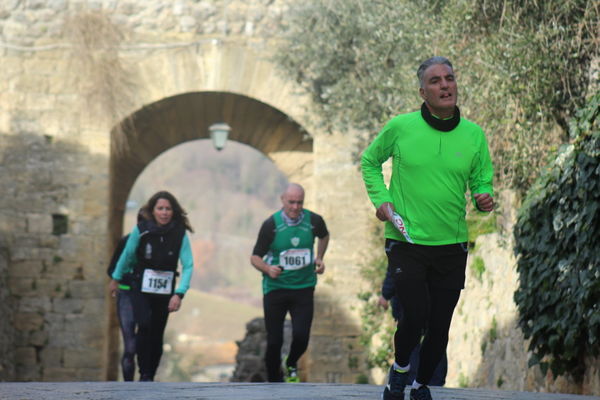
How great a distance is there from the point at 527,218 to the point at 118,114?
702cm

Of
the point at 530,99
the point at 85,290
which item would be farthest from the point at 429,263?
the point at 85,290

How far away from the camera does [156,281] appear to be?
7598 mm

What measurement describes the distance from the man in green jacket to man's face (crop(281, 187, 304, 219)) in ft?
9.26

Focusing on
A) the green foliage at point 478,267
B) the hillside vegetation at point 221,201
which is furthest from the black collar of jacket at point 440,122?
the hillside vegetation at point 221,201

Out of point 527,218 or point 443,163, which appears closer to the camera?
point 443,163

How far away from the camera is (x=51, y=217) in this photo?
12.4m

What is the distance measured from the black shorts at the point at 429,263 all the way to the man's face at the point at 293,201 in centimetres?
288

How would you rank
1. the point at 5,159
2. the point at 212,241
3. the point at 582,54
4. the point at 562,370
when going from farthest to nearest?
the point at 212,241 < the point at 5,159 < the point at 582,54 < the point at 562,370

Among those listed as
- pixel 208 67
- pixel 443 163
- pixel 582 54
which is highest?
pixel 208 67

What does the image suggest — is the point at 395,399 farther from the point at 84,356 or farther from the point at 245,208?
the point at 245,208

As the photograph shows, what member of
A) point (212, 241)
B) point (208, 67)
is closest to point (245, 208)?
point (212, 241)

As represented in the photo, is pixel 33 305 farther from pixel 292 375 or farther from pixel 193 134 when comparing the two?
pixel 292 375

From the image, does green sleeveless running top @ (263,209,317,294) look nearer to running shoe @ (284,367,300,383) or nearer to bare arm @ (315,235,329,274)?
bare arm @ (315,235,329,274)

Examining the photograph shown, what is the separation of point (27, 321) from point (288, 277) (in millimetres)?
5927
